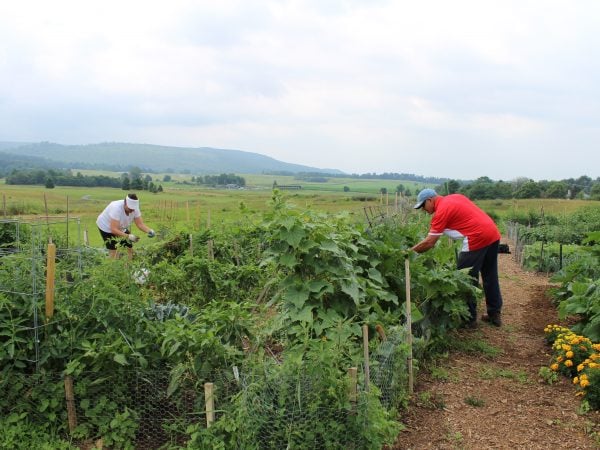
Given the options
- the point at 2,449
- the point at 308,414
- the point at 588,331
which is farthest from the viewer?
the point at 588,331

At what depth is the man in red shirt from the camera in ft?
22.2

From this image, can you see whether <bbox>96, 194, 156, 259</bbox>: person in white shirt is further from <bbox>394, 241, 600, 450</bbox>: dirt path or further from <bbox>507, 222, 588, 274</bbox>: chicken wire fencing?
<bbox>507, 222, 588, 274</bbox>: chicken wire fencing

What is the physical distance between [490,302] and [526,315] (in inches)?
37.5

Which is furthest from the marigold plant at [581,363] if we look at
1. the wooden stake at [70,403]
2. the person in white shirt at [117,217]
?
the person in white shirt at [117,217]

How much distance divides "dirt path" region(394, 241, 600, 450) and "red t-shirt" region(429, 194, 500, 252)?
128 centimetres

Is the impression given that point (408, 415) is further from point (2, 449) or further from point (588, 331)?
point (2, 449)

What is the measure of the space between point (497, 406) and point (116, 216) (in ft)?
21.4

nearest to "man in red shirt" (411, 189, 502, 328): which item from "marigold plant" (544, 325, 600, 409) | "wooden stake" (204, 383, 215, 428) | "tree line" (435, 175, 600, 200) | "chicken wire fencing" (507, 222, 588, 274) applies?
"marigold plant" (544, 325, 600, 409)

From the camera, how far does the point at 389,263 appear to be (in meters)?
6.01

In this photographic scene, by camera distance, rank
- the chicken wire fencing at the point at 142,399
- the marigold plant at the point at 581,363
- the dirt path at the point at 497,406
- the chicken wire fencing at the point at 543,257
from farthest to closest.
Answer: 1. the chicken wire fencing at the point at 543,257
2. the marigold plant at the point at 581,363
3. the dirt path at the point at 497,406
4. the chicken wire fencing at the point at 142,399

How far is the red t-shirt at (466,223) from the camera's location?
678 cm

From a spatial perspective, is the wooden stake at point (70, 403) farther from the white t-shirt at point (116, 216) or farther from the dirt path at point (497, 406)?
the white t-shirt at point (116, 216)

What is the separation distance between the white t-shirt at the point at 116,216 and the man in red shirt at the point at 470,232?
194 inches

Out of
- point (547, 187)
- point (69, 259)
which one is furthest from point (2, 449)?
point (547, 187)
